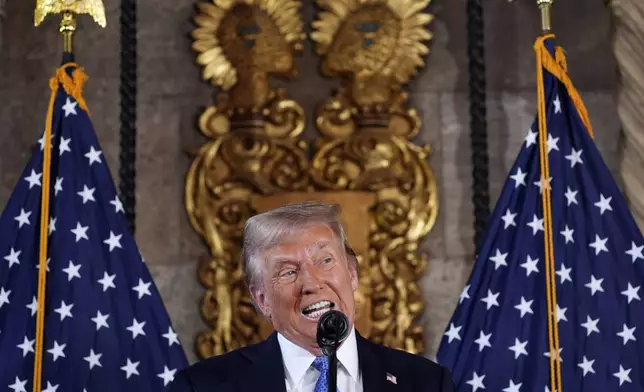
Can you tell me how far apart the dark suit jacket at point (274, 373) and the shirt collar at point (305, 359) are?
20mm

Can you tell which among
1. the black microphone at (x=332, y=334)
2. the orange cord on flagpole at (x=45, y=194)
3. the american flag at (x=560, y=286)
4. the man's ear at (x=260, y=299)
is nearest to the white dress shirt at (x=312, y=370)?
the man's ear at (x=260, y=299)

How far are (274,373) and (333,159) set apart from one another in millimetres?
1803

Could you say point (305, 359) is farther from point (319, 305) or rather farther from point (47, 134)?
point (47, 134)

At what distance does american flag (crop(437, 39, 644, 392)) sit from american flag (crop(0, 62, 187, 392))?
0.95 m

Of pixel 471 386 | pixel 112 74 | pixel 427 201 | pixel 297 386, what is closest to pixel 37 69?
pixel 112 74

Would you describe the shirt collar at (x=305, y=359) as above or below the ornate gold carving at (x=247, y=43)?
below

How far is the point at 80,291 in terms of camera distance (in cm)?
384

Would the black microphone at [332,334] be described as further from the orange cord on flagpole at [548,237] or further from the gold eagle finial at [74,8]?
the gold eagle finial at [74,8]

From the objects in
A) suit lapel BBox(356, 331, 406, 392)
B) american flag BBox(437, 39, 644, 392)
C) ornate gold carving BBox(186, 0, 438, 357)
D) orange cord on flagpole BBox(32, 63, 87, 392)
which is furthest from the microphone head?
ornate gold carving BBox(186, 0, 438, 357)

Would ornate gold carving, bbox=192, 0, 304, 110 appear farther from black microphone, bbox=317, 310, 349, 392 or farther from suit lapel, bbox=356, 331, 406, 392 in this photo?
black microphone, bbox=317, 310, 349, 392

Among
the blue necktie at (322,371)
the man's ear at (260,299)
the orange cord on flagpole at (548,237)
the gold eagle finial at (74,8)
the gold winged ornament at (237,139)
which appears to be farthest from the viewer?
the gold winged ornament at (237,139)

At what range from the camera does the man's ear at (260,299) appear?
269cm

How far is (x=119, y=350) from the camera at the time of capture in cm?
380

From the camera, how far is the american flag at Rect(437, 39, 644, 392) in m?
3.73
